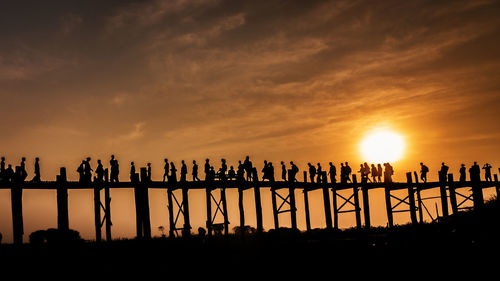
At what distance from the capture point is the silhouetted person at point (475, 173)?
34.6 m

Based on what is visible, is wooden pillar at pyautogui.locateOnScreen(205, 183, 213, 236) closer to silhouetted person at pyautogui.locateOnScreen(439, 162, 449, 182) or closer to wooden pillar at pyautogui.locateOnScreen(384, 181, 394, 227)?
wooden pillar at pyautogui.locateOnScreen(384, 181, 394, 227)

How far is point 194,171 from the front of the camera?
Answer: 29.9 m

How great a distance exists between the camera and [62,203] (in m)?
24.2

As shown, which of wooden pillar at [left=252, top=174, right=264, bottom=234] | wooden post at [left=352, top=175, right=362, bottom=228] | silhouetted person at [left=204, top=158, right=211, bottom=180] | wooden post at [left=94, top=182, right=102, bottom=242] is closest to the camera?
wooden post at [left=94, top=182, right=102, bottom=242]

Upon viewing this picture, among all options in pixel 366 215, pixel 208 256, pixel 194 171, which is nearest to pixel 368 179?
pixel 366 215

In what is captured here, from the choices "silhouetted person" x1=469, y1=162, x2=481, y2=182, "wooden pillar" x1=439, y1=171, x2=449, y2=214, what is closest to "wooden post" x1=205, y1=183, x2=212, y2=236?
"wooden pillar" x1=439, y1=171, x2=449, y2=214

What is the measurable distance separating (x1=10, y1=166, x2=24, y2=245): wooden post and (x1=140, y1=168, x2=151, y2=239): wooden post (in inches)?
200

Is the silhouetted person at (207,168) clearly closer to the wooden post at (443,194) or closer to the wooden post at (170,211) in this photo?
the wooden post at (170,211)

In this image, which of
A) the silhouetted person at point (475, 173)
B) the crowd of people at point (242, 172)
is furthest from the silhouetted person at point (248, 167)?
the silhouetted person at point (475, 173)

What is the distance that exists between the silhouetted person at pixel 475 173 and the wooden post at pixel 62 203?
23.8m

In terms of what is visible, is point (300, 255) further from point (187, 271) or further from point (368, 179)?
point (368, 179)

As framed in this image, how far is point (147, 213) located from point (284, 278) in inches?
293

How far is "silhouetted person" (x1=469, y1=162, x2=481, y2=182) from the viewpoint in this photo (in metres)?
34.6

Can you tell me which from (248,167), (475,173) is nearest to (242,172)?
(248,167)
